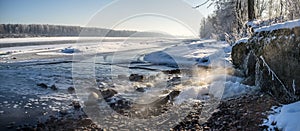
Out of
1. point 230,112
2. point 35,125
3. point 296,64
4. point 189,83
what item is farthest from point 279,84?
point 35,125

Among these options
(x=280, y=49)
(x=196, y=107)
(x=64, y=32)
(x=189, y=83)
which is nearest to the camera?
(x=280, y=49)

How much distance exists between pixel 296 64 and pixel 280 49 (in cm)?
64

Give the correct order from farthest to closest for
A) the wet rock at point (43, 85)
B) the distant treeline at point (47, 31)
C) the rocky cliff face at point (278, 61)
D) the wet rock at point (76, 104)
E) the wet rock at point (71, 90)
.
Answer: the distant treeline at point (47, 31), the wet rock at point (43, 85), the wet rock at point (71, 90), the wet rock at point (76, 104), the rocky cliff face at point (278, 61)

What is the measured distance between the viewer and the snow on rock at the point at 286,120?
400 cm

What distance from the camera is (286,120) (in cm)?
417

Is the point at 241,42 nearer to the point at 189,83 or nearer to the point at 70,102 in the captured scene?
the point at 189,83

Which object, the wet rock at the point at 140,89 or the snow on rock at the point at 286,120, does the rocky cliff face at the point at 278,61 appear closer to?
the snow on rock at the point at 286,120

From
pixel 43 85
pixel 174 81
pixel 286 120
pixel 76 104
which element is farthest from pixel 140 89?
pixel 286 120

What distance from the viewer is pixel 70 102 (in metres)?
7.61

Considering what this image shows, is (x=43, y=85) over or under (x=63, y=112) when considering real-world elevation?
over

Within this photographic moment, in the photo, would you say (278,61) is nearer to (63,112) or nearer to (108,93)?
(108,93)

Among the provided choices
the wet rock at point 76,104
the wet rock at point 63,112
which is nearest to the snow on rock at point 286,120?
the wet rock at point 63,112

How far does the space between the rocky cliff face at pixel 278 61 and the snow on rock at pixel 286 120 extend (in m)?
0.87

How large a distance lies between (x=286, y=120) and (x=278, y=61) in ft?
7.14
